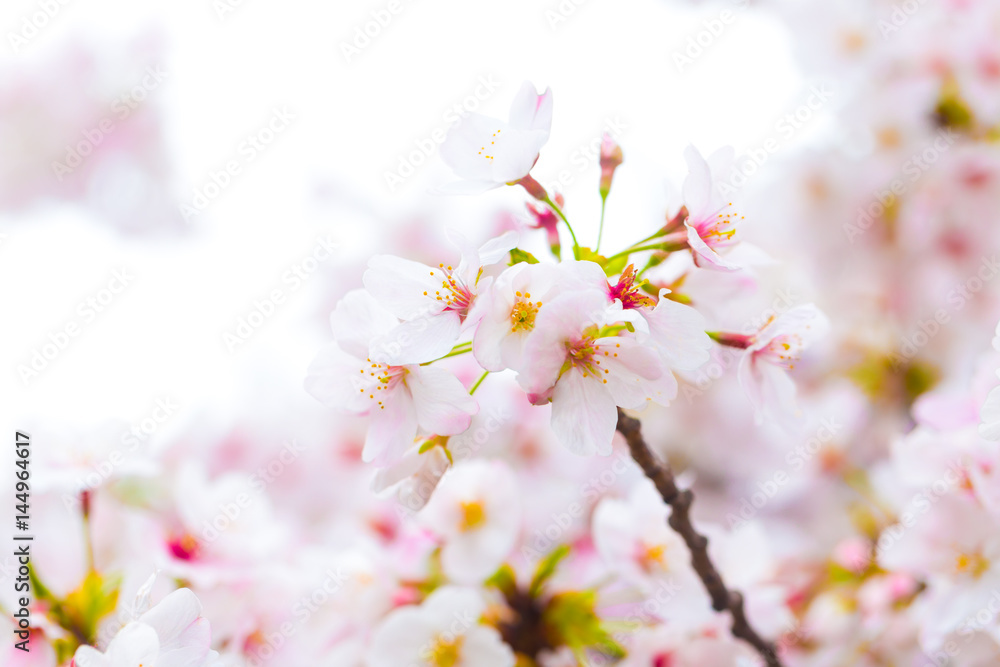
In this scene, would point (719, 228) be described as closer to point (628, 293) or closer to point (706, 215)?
point (706, 215)

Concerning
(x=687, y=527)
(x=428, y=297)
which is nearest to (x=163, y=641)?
(x=428, y=297)

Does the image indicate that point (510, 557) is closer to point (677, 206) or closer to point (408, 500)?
point (408, 500)

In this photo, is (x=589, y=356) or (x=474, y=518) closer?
(x=589, y=356)

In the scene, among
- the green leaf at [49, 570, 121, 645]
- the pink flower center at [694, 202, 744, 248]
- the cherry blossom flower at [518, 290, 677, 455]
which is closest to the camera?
the cherry blossom flower at [518, 290, 677, 455]

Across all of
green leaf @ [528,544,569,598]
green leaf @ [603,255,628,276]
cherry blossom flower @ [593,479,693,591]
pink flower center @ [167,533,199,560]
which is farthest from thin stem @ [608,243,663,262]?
pink flower center @ [167,533,199,560]

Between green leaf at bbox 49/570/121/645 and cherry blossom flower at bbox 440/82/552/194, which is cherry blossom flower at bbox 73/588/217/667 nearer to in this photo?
green leaf at bbox 49/570/121/645

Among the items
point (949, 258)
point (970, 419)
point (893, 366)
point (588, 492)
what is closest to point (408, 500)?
point (970, 419)
